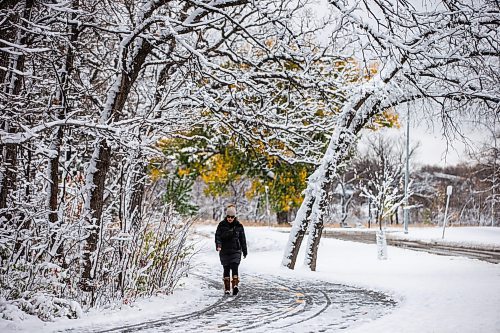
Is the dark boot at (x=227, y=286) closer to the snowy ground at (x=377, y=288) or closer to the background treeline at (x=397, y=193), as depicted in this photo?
the snowy ground at (x=377, y=288)

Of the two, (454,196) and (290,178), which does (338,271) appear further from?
(454,196)

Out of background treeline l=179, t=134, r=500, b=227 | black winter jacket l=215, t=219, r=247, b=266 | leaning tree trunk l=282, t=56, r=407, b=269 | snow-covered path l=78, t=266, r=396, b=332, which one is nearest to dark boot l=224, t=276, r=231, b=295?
snow-covered path l=78, t=266, r=396, b=332

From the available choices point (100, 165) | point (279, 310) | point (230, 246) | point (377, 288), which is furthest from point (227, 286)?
point (100, 165)

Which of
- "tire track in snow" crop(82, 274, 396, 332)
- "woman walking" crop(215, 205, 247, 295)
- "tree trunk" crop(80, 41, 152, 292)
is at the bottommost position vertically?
"tire track in snow" crop(82, 274, 396, 332)

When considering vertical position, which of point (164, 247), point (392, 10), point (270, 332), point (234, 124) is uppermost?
point (392, 10)

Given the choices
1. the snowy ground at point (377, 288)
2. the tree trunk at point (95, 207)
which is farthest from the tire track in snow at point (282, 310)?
the tree trunk at point (95, 207)

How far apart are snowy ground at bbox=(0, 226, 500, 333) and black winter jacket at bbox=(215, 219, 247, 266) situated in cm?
59

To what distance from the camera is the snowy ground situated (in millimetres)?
8250

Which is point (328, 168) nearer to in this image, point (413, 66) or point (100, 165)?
point (413, 66)

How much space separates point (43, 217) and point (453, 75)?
10065 millimetres

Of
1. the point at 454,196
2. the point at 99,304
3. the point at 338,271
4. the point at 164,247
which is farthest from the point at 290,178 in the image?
the point at 454,196

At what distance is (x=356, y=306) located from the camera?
417 inches

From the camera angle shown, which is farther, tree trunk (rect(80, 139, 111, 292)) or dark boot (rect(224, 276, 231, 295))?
dark boot (rect(224, 276, 231, 295))

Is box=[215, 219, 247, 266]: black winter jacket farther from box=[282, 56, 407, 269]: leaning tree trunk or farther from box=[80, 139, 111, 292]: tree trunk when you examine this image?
box=[282, 56, 407, 269]: leaning tree trunk
